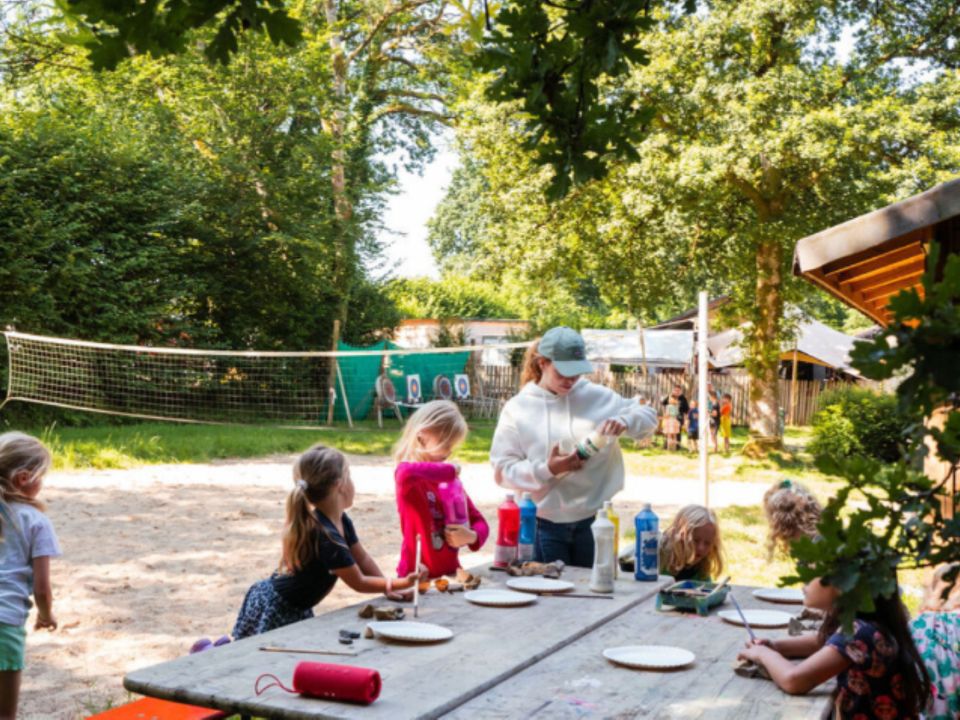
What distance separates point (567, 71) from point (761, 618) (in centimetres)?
206

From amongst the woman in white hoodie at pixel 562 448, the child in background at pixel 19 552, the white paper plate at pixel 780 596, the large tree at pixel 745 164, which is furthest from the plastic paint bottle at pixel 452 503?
the large tree at pixel 745 164

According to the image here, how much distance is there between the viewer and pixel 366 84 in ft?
92.6

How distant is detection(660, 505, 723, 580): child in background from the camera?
4.43 meters

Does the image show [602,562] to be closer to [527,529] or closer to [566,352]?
[527,529]

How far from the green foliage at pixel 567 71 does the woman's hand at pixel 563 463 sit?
2342 millimetres

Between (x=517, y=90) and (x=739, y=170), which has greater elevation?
(x=739, y=170)

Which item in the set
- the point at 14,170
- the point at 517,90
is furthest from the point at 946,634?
the point at 14,170

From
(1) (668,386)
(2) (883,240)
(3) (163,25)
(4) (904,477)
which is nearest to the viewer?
(4) (904,477)

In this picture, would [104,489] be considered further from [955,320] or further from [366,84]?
[366,84]

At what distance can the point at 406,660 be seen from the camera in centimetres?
293

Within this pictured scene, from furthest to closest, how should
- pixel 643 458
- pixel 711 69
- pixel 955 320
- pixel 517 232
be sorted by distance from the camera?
pixel 517 232 < pixel 643 458 < pixel 711 69 < pixel 955 320

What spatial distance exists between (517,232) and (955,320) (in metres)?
20.3

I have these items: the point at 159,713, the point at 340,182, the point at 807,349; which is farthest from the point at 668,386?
the point at 159,713

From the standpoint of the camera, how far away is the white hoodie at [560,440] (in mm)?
4844
